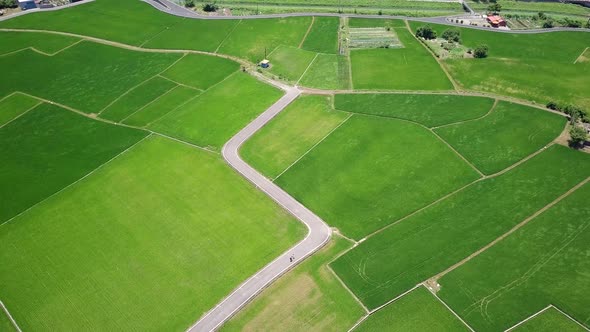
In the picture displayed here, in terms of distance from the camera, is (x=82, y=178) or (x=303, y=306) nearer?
(x=303, y=306)

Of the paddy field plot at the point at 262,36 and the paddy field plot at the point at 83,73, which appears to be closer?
the paddy field plot at the point at 83,73

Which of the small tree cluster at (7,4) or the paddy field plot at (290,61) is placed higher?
the small tree cluster at (7,4)

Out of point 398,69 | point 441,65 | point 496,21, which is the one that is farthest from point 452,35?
point 398,69

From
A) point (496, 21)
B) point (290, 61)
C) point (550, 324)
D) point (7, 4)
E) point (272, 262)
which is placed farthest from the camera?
point (7, 4)

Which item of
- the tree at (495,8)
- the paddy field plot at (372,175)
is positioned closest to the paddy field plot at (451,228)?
the paddy field plot at (372,175)

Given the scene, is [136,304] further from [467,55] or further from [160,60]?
[467,55]

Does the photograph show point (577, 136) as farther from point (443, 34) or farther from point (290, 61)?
point (290, 61)

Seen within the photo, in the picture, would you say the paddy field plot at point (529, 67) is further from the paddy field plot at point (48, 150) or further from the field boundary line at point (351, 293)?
the paddy field plot at point (48, 150)
